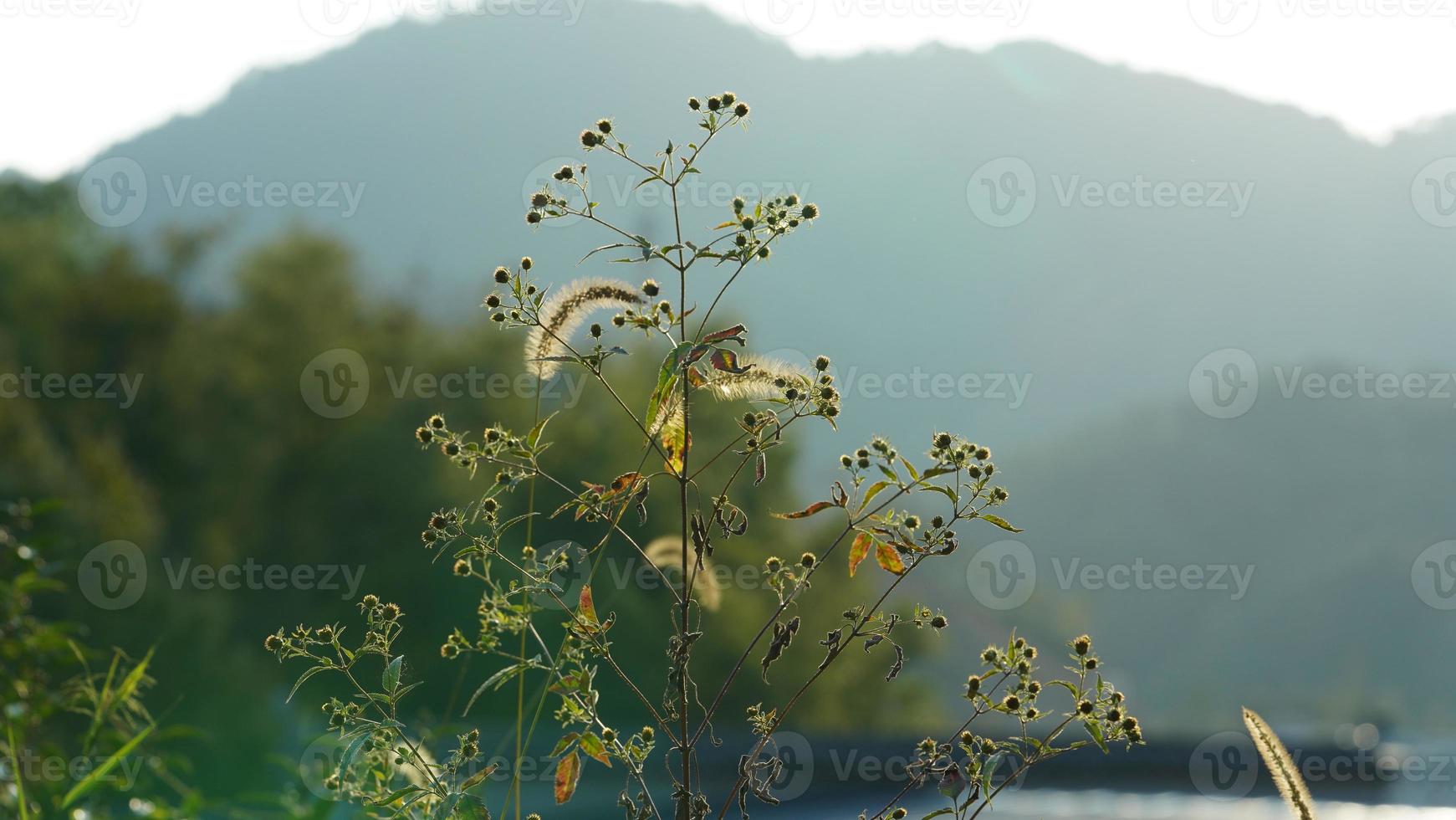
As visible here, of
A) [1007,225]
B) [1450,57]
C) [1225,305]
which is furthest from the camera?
[1007,225]

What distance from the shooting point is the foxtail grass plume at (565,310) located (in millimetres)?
1207

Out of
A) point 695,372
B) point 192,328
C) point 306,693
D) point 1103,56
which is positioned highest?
point 1103,56

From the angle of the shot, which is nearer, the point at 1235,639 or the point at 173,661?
the point at 173,661

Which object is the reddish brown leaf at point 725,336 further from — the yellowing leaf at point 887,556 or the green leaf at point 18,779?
the green leaf at point 18,779

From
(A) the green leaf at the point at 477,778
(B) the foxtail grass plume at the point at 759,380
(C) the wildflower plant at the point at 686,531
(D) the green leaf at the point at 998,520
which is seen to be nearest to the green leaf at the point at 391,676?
(C) the wildflower plant at the point at 686,531

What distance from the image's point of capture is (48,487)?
12.0 metres

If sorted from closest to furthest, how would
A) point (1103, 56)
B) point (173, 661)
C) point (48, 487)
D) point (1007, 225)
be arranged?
1. point (48, 487)
2. point (173, 661)
3. point (1007, 225)
4. point (1103, 56)

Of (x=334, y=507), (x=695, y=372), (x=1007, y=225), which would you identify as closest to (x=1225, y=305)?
(x=1007, y=225)

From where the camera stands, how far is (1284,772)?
1122 mm

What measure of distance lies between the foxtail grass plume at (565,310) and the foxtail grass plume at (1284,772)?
79 centimetres

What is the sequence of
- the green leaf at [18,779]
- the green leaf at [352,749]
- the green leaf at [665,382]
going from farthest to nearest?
the green leaf at [18,779], the green leaf at [352,749], the green leaf at [665,382]

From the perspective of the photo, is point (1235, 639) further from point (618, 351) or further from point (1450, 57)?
point (618, 351)

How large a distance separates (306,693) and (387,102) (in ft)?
234

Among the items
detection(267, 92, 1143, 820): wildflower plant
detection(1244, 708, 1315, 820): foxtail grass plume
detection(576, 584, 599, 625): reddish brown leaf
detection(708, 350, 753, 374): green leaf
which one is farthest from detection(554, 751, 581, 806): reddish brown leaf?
detection(1244, 708, 1315, 820): foxtail grass plume
